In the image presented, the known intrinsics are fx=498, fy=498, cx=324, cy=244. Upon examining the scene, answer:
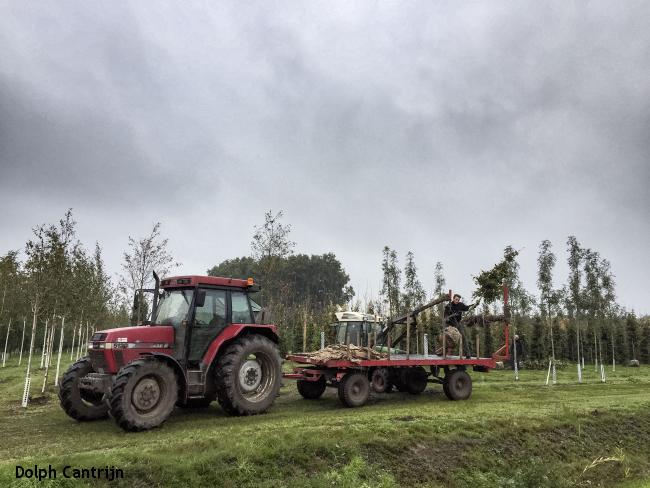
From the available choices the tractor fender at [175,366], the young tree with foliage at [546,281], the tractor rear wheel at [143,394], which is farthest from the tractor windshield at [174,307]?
the young tree with foliage at [546,281]

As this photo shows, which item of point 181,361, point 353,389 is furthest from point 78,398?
point 353,389

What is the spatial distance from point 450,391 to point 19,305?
3116 centimetres

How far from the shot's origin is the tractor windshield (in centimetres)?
1030

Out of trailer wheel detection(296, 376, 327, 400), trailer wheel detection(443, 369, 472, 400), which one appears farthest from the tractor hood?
trailer wheel detection(443, 369, 472, 400)

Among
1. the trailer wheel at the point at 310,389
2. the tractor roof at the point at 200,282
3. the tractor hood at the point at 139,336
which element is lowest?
the trailer wheel at the point at 310,389

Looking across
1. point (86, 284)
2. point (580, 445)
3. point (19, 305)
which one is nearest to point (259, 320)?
point (580, 445)

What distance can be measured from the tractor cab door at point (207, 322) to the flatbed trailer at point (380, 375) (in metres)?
2.75

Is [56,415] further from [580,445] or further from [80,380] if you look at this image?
[580,445]

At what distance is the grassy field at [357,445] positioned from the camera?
6973 millimetres

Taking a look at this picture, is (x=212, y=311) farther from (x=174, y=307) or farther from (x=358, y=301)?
(x=358, y=301)

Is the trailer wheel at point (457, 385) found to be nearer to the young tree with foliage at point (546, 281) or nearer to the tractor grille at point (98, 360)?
the tractor grille at point (98, 360)

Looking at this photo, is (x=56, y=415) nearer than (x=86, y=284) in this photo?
Yes

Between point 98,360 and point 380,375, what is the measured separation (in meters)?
7.78

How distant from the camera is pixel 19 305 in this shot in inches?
1326
